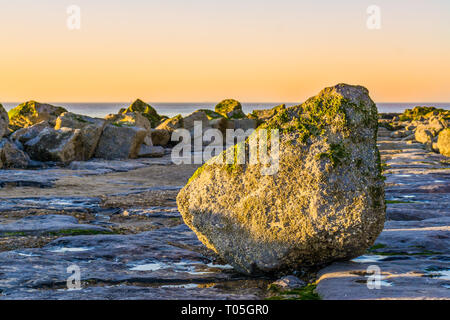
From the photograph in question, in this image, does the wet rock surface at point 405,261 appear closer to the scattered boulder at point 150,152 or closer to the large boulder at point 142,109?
the scattered boulder at point 150,152

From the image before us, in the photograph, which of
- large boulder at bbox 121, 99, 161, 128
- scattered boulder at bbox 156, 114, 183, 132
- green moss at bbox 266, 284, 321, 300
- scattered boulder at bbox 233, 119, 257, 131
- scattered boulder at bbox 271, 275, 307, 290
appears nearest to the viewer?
green moss at bbox 266, 284, 321, 300

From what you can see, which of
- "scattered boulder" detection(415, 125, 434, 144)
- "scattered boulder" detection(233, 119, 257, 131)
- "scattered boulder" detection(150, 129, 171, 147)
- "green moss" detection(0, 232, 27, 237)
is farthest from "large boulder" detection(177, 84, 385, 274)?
"scattered boulder" detection(233, 119, 257, 131)

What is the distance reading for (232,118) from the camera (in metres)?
39.6

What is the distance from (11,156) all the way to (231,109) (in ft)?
87.3

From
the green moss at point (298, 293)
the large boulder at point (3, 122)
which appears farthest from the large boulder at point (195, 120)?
the green moss at point (298, 293)

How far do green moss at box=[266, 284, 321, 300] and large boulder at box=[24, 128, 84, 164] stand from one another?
16160 mm

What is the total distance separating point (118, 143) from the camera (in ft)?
75.9

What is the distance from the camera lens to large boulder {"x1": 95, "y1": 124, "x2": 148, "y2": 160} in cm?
2300

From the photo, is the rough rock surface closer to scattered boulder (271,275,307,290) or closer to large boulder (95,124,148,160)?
scattered boulder (271,275,307,290)

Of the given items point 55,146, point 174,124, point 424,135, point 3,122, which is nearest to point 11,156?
point 3,122

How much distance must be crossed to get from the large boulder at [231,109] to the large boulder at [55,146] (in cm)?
1984

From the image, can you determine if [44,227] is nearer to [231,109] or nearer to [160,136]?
[160,136]

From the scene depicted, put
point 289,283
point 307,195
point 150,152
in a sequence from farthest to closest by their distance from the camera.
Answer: point 150,152, point 307,195, point 289,283
